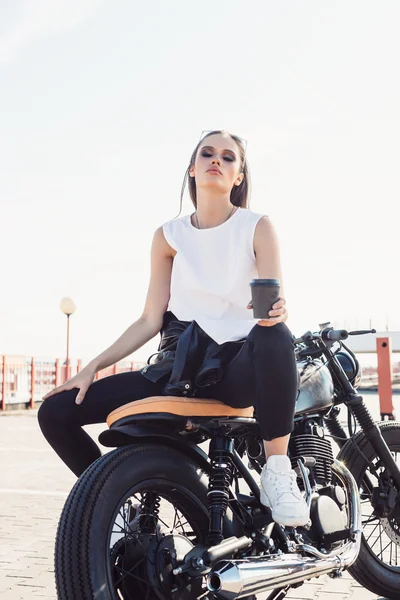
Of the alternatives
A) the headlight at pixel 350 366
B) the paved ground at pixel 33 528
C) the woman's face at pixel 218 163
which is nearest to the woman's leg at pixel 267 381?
the woman's face at pixel 218 163

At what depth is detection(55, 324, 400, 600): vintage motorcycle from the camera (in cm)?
223

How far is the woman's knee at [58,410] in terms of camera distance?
2.75 meters

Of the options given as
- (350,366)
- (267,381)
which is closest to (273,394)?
(267,381)

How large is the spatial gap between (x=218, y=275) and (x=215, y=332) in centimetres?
25

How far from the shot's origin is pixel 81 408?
9.05ft

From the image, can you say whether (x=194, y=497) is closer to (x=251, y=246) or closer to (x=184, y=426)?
(x=184, y=426)

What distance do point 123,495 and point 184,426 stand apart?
36cm

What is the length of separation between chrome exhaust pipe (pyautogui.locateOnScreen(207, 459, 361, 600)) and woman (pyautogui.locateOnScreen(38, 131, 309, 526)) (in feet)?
0.47

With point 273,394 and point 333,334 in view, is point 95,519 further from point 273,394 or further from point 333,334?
point 333,334

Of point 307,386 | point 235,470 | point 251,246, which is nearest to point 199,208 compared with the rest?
point 251,246

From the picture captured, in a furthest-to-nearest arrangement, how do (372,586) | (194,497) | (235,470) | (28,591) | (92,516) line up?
(28,591), (372,586), (235,470), (194,497), (92,516)

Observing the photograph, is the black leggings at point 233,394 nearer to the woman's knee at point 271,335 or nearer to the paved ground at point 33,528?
the woman's knee at point 271,335

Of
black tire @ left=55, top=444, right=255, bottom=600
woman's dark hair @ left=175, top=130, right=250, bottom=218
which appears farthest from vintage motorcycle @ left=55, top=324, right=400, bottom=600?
woman's dark hair @ left=175, top=130, right=250, bottom=218

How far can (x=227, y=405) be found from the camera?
104 inches
